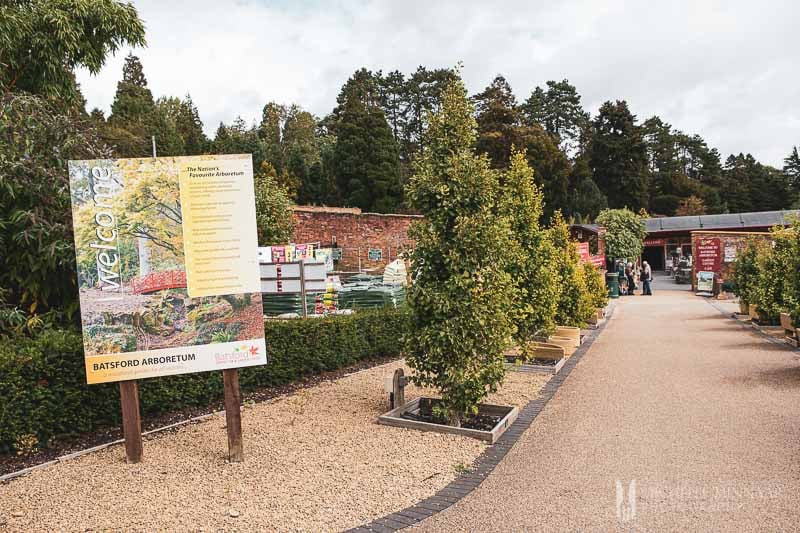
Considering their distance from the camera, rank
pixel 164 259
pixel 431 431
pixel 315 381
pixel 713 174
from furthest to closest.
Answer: pixel 713 174 → pixel 315 381 → pixel 431 431 → pixel 164 259

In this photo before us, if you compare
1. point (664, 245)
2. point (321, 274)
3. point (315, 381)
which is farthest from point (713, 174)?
point (315, 381)

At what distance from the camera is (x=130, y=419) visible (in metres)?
5.02

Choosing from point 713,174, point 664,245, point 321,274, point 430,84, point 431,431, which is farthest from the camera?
point 713,174

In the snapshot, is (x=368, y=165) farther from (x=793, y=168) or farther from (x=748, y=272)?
(x=793, y=168)

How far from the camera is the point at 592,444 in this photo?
5539 millimetres

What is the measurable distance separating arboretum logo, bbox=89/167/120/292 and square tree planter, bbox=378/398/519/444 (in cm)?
290

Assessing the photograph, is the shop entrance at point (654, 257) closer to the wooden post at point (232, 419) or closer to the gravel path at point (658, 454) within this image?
the gravel path at point (658, 454)

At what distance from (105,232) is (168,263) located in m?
0.55

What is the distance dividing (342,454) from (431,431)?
3.45 feet

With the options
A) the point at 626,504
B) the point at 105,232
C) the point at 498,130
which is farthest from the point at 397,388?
the point at 498,130

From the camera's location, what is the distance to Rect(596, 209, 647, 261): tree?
2988 centimetres

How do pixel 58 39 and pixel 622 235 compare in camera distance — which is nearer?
pixel 58 39

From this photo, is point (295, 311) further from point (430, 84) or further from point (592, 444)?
point (430, 84)

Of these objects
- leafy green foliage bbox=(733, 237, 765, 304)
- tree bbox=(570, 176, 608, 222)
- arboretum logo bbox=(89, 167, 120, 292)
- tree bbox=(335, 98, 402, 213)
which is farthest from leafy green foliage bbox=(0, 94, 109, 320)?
tree bbox=(570, 176, 608, 222)
